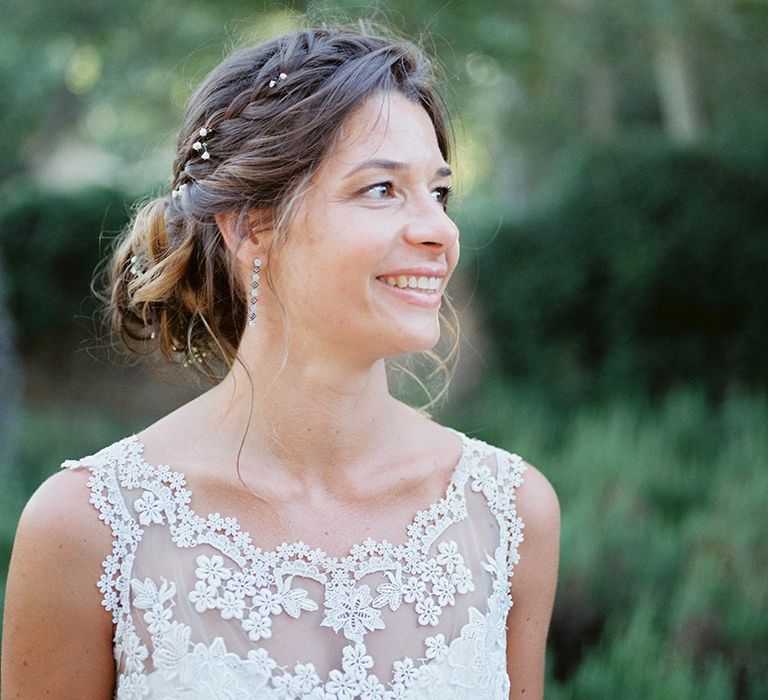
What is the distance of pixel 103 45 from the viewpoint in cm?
952

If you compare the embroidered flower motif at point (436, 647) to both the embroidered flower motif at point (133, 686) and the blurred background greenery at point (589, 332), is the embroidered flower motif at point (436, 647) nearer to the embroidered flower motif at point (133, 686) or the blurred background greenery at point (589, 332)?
the embroidered flower motif at point (133, 686)

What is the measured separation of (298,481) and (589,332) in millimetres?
6603

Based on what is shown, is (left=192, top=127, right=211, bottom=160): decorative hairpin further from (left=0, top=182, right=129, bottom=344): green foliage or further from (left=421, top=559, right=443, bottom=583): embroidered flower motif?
(left=0, top=182, right=129, bottom=344): green foliage

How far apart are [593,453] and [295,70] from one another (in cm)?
440

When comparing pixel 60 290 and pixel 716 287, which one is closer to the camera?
pixel 716 287

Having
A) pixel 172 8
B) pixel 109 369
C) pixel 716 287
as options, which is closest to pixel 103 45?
pixel 172 8

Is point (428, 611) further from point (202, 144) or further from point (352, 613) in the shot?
point (202, 144)

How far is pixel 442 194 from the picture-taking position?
7.45ft

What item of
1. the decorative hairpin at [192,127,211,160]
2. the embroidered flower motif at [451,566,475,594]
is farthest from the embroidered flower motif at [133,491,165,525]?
the decorative hairpin at [192,127,211,160]

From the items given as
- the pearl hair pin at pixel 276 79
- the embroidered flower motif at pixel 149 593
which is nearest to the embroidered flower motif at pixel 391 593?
the embroidered flower motif at pixel 149 593

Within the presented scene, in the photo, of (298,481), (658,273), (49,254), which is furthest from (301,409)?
(49,254)

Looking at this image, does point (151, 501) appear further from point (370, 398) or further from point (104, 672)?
point (370, 398)

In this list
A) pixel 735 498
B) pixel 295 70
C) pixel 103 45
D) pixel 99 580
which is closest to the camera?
pixel 99 580

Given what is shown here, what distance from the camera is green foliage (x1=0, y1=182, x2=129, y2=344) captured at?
9680mm
